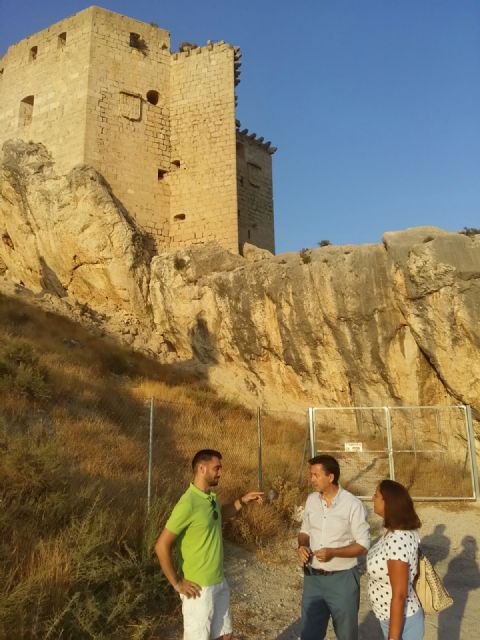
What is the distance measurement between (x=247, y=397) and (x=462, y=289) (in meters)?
6.76

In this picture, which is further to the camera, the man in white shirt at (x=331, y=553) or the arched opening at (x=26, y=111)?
the arched opening at (x=26, y=111)

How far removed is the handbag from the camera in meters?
2.93

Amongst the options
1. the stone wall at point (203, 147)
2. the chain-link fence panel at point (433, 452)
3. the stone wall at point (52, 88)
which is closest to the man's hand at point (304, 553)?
the chain-link fence panel at point (433, 452)

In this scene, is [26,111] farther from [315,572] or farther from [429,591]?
[429,591]

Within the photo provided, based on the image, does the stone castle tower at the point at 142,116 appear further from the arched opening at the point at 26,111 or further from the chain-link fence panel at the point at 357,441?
the chain-link fence panel at the point at 357,441

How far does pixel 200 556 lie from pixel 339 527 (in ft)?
2.99

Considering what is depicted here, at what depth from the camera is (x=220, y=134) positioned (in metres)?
18.5

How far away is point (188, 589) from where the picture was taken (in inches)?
116

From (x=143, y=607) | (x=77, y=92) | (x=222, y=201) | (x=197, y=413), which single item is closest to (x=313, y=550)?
(x=143, y=607)

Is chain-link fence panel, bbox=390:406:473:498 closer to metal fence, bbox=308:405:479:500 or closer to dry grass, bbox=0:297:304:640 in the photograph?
metal fence, bbox=308:405:479:500

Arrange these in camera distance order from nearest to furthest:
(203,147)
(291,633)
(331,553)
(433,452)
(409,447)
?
(331,553) → (291,633) → (433,452) → (409,447) → (203,147)

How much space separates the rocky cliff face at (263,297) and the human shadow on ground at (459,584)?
421cm

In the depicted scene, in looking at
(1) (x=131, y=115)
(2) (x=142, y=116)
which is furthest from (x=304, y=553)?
(2) (x=142, y=116)

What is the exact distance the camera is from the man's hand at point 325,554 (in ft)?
10.2
